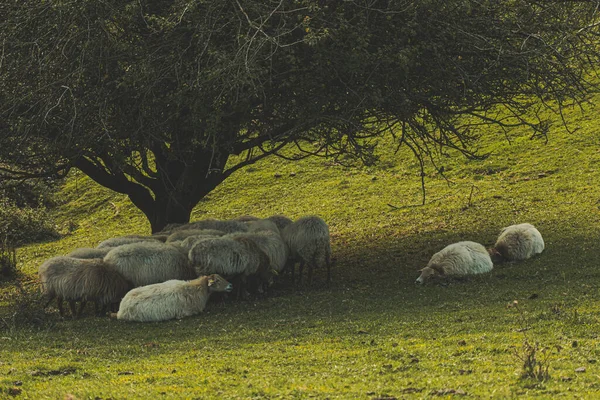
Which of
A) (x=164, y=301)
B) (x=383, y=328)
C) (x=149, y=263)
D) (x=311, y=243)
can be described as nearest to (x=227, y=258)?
(x=149, y=263)

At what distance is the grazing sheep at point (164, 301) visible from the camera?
39.4 ft

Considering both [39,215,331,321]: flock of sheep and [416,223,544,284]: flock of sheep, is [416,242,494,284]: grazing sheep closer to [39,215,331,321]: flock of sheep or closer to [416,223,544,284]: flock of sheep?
[416,223,544,284]: flock of sheep

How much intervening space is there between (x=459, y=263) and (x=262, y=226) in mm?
4310

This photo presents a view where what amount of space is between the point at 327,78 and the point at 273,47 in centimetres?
132

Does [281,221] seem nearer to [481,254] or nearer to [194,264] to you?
[194,264]

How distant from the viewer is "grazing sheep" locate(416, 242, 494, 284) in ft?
45.4

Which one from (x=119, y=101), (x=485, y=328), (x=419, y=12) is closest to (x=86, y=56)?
(x=119, y=101)

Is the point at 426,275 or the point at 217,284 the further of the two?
the point at 426,275

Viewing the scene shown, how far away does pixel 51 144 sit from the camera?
47.2ft

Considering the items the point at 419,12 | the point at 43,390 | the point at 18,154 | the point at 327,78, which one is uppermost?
the point at 419,12

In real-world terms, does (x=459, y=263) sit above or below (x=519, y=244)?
below

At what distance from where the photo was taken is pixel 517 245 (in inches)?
583

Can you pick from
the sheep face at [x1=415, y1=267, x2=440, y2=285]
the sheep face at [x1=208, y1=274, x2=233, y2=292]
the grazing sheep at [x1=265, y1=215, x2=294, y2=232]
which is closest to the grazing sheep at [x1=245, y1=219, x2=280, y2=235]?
the grazing sheep at [x1=265, y1=215, x2=294, y2=232]

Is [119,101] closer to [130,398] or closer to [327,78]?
[327,78]
